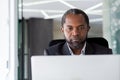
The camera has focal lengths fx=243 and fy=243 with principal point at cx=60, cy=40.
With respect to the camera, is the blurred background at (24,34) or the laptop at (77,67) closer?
the laptop at (77,67)

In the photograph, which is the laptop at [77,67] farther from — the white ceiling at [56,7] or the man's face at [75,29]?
the white ceiling at [56,7]

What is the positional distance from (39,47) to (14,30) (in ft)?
2.91

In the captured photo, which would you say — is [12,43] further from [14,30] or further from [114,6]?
[114,6]

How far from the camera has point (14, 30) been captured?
2916mm

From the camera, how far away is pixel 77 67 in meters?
1.15

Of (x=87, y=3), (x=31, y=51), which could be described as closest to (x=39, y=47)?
(x=31, y=51)

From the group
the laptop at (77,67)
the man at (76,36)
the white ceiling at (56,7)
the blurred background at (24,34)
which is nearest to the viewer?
the laptop at (77,67)

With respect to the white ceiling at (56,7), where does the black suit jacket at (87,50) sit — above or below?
below

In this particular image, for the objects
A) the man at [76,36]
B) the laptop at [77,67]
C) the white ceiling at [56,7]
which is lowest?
the laptop at [77,67]

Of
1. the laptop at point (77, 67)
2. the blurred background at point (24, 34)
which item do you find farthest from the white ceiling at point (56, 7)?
the laptop at point (77, 67)

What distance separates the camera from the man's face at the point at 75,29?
1.72 meters

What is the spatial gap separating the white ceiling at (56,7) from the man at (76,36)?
6.60 ft

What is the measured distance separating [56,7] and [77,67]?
126 inches

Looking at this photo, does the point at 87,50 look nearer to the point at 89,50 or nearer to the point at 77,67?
the point at 89,50
